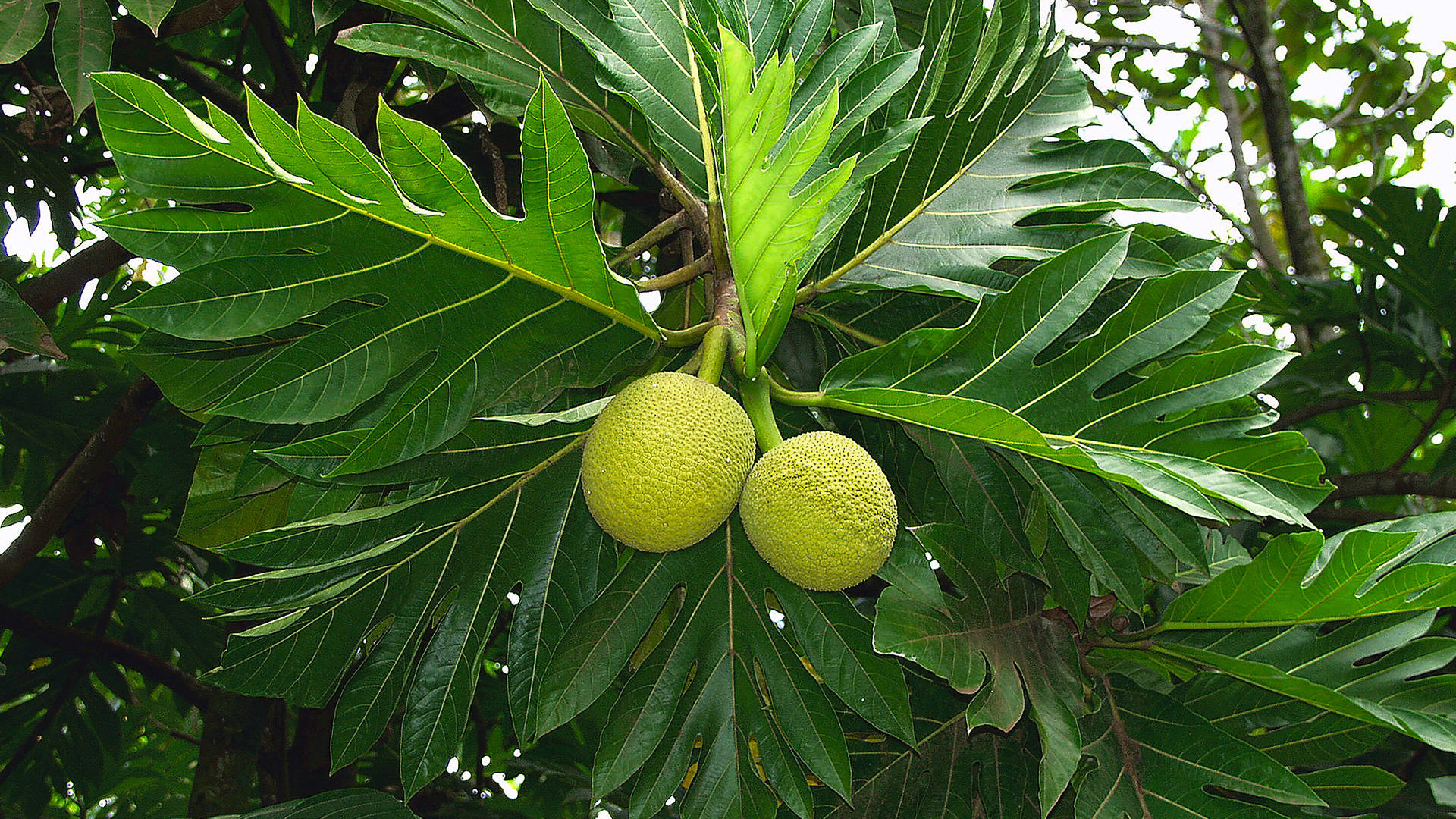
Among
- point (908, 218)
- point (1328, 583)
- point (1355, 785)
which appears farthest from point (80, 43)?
point (1355, 785)

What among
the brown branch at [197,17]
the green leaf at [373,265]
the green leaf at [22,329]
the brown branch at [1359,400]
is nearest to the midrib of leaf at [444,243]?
the green leaf at [373,265]

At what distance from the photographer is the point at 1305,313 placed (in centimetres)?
264

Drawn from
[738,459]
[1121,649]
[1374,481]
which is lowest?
[1374,481]

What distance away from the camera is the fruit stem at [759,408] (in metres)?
1.13

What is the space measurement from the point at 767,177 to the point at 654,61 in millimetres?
299

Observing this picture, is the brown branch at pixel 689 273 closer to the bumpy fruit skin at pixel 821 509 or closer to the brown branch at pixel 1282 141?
the bumpy fruit skin at pixel 821 509

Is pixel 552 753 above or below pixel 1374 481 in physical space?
below

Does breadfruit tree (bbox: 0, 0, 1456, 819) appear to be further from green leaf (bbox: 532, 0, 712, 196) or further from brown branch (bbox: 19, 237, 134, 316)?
brown branch (bbox: 19, 237, 134, 316)

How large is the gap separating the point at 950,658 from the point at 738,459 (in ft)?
1.14

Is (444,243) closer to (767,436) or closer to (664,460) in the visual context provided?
(664,460)

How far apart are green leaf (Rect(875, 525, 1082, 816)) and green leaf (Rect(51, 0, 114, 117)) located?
1159 millimetres

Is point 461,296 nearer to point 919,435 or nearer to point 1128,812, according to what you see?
point 919,435

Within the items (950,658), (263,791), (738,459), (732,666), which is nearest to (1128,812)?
(950,658)

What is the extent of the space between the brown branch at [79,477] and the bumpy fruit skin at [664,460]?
1125 millimetres
